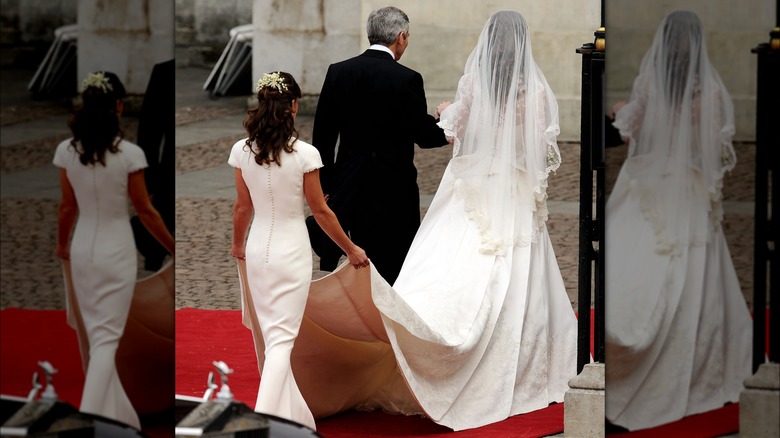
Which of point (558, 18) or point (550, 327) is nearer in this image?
point (550, 327)

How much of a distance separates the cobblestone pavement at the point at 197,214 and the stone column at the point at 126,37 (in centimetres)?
11

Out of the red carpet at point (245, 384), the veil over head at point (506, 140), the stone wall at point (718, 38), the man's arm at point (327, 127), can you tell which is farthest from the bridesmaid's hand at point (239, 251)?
the stone wall at point (718, 38)

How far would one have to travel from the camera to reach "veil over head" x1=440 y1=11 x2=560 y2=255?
22.2 ft

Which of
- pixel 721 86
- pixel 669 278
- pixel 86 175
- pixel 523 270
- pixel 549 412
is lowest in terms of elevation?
pixel 549 412

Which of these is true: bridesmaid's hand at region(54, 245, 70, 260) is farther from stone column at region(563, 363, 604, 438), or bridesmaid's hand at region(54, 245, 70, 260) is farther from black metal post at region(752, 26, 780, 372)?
stone column at region(563, 363, 604, 438)

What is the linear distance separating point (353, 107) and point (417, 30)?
11.1 m

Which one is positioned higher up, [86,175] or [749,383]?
[86,175]

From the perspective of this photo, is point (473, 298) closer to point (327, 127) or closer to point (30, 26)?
point (327, 127)

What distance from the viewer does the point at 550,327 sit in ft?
22.2

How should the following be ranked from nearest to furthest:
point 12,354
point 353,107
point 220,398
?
1. point 12,354
2. point 220,398
3. point 353,107

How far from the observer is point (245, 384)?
6.89 meters

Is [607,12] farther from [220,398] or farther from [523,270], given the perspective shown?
[523,270]

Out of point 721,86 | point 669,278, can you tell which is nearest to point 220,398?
point 669,278

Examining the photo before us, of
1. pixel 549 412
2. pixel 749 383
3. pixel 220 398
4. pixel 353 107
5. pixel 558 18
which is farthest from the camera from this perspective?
pixel 558 18
